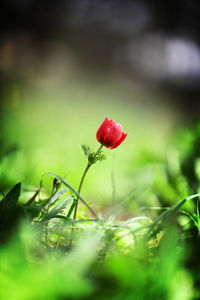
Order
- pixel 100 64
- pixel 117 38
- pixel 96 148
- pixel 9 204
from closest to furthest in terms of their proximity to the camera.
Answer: pixel 9 204 → pixel 96 148 → pixel 100 64 → pixel 117 38

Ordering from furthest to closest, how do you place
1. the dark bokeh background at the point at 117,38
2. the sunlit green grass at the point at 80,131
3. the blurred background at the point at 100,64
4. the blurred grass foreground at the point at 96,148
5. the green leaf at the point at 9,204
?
1. the dark bokeh background at the point at 117,38
2. the blurred background at the point at 100,64
3. the sunlit green grass at the point at 80,131
4. the green leaf at the point at 9,204
5. the blurred grass foreground at the point at 96,148

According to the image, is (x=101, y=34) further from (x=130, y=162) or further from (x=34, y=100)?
(x=130, y=162)

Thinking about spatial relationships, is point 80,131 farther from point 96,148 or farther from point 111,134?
point 111,134

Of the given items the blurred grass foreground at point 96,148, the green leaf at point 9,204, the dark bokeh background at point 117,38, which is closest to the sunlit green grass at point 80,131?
the blurred grass foreground at point 96,148

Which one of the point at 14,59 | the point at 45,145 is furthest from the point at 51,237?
the point at 14,59

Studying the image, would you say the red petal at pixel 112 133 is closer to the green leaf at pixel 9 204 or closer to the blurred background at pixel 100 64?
the green leaf at pixel 9 204

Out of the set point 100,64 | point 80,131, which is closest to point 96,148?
point 80,131

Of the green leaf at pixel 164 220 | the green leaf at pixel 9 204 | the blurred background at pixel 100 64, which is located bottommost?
the green leaf at pixel 164 220

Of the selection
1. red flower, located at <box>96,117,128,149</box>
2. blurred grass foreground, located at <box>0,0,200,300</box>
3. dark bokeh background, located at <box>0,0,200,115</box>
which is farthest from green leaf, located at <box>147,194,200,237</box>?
dark bokeh background, located at <box>0,0,200,115</box>
